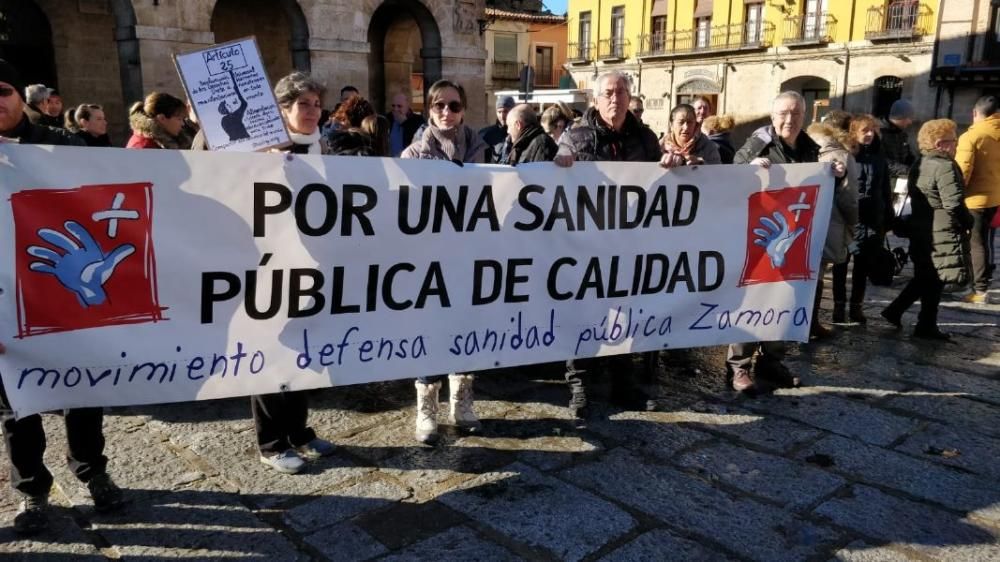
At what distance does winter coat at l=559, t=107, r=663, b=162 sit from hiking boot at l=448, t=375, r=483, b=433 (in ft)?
4.32

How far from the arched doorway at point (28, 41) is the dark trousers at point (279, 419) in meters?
12.0

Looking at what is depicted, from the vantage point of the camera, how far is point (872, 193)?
570cm

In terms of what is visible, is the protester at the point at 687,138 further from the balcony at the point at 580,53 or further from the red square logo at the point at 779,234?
the balcony at the point at 580,53

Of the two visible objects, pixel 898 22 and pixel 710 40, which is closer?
pixel 898 22

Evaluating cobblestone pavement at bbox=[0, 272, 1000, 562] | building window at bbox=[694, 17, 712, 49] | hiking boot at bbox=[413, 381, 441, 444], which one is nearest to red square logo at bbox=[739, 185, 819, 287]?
cobblestone pavement at bbox=[0, 272, 1000, 562]

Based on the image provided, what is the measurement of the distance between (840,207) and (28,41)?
13.3 metres

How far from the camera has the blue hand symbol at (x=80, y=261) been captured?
2607mm

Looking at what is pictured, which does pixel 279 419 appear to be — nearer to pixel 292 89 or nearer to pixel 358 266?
pixel 358 266

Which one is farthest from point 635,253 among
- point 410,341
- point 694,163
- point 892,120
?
point 892,120

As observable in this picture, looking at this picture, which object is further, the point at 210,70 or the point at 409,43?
the point at 409,43

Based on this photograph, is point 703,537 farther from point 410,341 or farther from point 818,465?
point 410,341

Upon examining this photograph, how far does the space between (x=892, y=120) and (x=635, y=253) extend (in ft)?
14.7

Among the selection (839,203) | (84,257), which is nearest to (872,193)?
(839,203)

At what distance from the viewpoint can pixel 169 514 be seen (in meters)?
2.99
